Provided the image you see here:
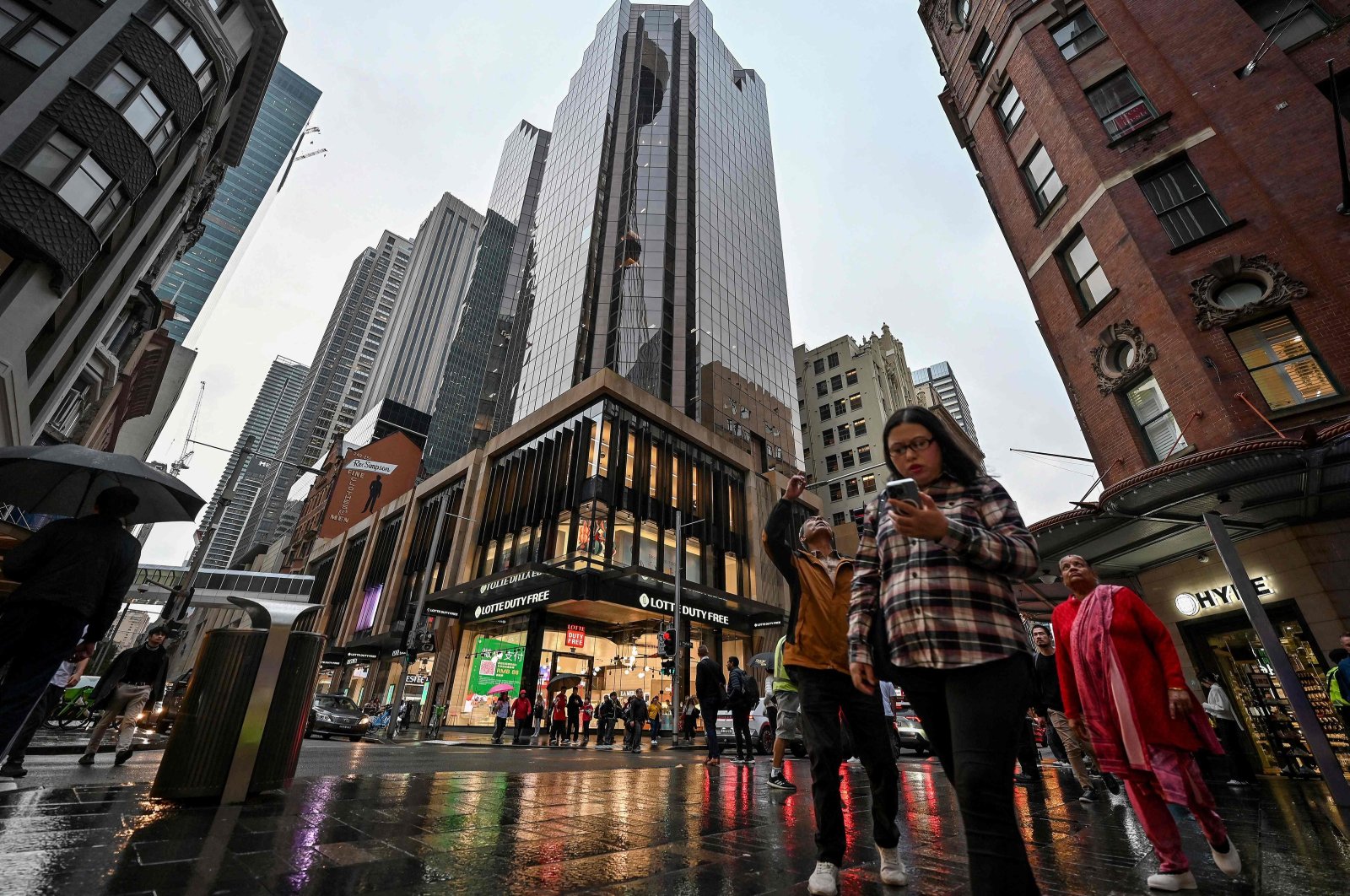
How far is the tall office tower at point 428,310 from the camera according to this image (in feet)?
413

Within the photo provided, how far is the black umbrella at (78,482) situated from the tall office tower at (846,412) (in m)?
49.6

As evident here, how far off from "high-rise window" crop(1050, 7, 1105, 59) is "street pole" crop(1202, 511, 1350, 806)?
653 inches

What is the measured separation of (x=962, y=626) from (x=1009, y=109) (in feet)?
76.8

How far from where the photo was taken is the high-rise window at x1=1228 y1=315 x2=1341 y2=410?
425 inches

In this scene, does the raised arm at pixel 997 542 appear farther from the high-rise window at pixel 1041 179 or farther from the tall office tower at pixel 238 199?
the tall office tower at pixel 238 199

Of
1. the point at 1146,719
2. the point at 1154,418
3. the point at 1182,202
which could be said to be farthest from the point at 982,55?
the point at 1146,719

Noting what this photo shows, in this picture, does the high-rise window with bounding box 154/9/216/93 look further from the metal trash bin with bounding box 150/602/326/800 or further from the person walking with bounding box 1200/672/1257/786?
the person walking with bounding box 1200/672/1257/786

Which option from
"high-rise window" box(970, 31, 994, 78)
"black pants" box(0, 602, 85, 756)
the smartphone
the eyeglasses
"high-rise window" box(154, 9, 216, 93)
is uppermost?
"high-rise window" box(970, 31, 994, 78)

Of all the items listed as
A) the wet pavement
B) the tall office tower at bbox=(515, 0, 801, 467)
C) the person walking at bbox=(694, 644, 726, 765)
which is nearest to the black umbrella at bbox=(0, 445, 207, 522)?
the wet pavement

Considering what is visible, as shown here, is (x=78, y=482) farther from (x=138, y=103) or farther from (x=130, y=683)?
(x=138, y=103)

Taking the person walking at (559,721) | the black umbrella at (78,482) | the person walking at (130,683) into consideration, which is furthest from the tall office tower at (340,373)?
the black umbrella at (78,482)

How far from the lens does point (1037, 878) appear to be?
2.77m

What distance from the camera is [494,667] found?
25938 millimetres

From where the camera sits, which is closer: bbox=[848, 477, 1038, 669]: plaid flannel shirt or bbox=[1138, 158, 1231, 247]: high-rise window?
bbox=[848, 477, 1038, 669]: plaid flannel shirt
